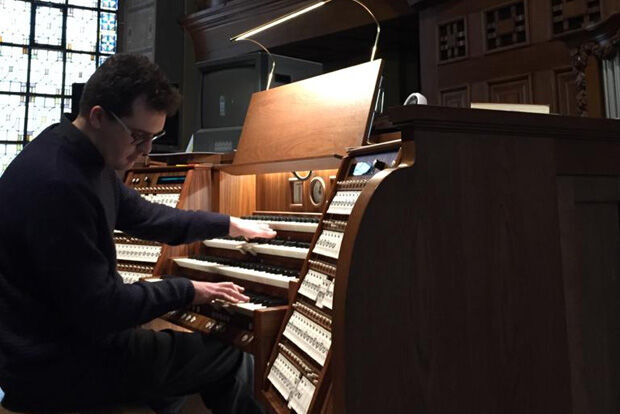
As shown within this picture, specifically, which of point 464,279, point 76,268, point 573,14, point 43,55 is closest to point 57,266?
point 76,268

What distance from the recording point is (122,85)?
5.22 feet

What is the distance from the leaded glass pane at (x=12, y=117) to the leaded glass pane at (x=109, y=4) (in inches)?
65.8

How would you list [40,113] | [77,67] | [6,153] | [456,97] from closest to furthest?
1. [456,97]
2. [6,153]
3. [40,113]
4. [77,67]

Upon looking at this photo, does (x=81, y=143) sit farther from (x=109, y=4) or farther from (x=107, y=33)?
(x=109, y=4)

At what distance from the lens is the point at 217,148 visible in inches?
142

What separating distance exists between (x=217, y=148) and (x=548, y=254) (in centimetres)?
265

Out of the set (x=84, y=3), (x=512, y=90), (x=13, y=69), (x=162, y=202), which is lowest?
(x=162, y=202)

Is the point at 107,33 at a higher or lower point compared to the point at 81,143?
higher

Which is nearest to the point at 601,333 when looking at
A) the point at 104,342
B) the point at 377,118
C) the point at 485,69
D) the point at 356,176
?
the point at 356,176

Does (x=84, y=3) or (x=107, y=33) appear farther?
(x=107, y=33)

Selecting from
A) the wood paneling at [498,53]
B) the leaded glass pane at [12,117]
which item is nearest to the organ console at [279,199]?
the wood paneling at [498,53]

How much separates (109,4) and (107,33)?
0.41 meters

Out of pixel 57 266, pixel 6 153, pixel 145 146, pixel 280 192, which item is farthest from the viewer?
pixel 6 153

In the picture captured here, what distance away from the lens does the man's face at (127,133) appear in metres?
1.61
